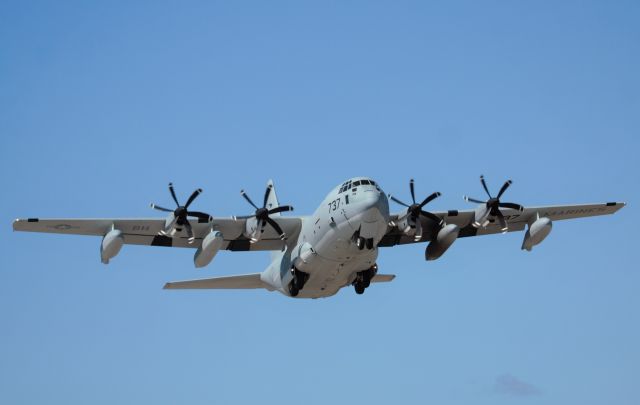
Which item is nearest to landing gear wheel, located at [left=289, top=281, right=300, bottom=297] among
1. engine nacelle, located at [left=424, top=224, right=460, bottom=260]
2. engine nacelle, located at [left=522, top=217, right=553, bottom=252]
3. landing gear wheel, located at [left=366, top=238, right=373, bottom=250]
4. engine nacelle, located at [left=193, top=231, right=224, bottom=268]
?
engine nacelle, located at [left=193, top=231, right=224, bottom=268]

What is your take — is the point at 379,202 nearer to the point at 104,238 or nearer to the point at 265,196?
the point at 265,196

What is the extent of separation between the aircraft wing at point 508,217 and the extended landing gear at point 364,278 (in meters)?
2.67

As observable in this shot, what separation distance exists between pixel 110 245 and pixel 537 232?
63.3 ft

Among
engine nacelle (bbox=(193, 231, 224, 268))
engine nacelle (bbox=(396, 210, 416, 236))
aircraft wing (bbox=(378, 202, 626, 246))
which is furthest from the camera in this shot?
aircraft wing (bbox=(378, 202, 626, 246))

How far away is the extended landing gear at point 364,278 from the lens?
41.2 meters

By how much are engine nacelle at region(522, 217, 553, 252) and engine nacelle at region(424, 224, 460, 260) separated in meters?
3.35

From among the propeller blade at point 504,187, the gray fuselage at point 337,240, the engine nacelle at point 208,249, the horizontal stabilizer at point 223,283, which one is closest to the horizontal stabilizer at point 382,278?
the gray fuselage at point 337,240

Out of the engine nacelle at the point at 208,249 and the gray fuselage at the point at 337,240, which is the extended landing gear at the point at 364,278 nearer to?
the gray fuselage at the point at 337,240

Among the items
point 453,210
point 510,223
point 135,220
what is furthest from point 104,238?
point 510,223

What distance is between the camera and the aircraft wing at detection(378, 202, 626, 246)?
146ft

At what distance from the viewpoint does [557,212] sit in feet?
151

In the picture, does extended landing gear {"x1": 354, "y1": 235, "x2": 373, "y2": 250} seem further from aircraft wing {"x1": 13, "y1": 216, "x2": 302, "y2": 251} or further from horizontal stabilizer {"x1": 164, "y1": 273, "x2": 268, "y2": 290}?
horizontal stabilizer {"x1": 164, "y1": 273, "x2": 268, "y2": 290}

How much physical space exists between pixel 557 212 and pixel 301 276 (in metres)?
13.8

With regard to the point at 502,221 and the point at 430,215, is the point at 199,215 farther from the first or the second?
the point at 502,221
